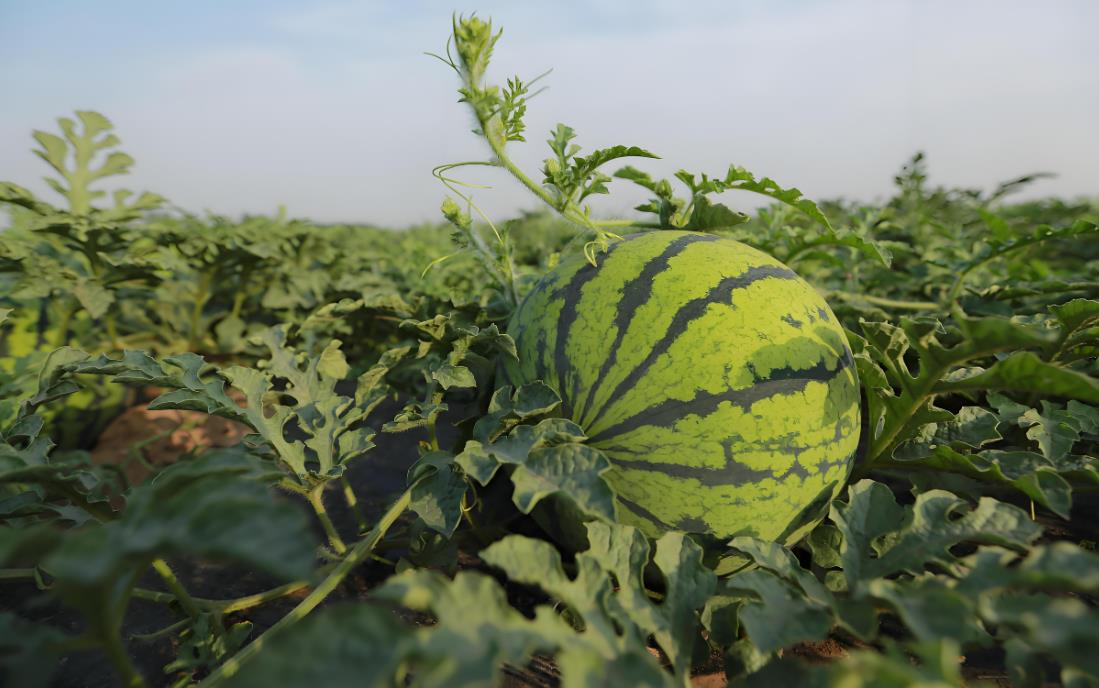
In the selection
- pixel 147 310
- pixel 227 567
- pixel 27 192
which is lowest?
pixel 227 567

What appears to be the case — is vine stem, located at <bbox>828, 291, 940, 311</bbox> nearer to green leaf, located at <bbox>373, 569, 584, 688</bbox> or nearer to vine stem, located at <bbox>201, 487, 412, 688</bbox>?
vine stem, located at <bbox>201, 487, 412, 688</bbox>

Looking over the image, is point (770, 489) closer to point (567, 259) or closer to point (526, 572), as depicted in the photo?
point (526, 572)

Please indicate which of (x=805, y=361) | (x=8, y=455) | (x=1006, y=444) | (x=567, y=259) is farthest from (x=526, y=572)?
(x=1006, y=444)

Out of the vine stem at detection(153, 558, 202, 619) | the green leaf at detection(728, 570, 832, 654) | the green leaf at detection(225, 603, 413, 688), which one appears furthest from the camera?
the vine stem at detection(153, 558, 202, 619)

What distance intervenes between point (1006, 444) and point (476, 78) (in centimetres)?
218

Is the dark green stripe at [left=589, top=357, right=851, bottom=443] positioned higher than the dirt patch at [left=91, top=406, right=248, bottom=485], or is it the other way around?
the dark green stripe at [left=589, top=357, right=851, bottom=443]

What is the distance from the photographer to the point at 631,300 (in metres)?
1.54

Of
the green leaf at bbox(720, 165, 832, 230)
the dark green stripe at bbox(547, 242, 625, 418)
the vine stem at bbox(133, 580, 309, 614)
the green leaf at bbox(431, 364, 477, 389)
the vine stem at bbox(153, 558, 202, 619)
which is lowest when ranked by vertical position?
the vine stem at bbox(133, 580, 309, 614)

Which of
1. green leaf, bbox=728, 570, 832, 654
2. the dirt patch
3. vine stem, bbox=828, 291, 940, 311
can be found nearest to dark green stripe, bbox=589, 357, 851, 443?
green leaf, bbox=728, 570, 832, 654

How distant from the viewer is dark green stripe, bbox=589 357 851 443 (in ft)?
4.62

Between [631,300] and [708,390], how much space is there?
31 cm

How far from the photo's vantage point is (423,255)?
414cm

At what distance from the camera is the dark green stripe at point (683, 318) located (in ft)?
4.80

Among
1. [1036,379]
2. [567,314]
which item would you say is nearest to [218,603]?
[567,314]
